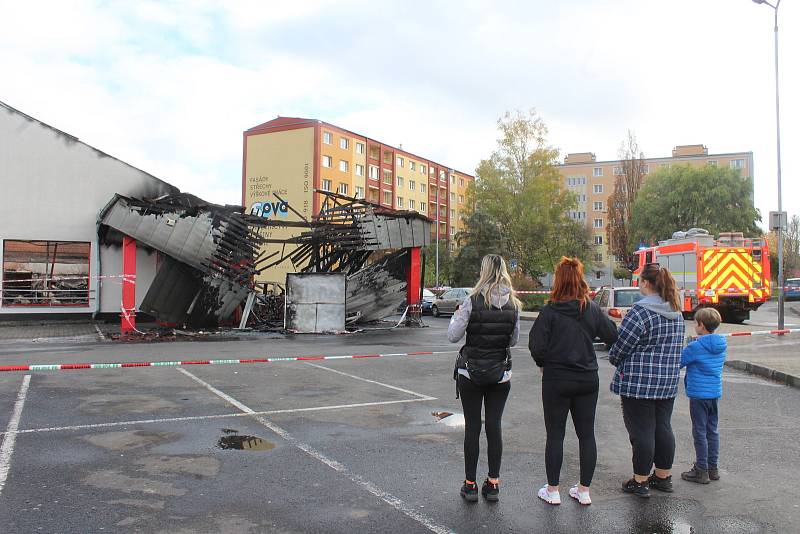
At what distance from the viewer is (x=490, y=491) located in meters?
4.64

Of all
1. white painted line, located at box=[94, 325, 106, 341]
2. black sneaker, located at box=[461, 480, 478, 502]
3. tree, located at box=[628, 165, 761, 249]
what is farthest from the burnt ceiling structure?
tree, located at box=[628, 165, 761, 249]

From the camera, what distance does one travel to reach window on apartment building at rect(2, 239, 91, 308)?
20859mm

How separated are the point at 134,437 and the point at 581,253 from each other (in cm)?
4843

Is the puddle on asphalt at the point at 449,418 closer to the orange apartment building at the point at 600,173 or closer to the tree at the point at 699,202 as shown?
the tree at the point at 699,202

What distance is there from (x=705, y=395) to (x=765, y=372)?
22.3 ft

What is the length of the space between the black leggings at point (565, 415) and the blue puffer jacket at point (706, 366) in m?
1.14

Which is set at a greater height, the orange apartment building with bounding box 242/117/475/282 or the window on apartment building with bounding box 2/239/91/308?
the orange apartment building with bounding box 242/117/475/282

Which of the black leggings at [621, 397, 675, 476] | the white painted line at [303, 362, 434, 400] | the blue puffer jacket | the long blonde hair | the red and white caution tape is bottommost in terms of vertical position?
the white painted line at [303, 362, 434, 400]

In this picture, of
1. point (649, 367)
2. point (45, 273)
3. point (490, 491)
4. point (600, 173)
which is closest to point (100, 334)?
point (45, 273)

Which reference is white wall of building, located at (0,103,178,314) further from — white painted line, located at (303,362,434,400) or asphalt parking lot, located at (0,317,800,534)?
white painted line, located at (303,362,434,400)

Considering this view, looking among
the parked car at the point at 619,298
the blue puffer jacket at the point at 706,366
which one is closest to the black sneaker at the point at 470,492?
the blue puffer jacket at the point at 706,366

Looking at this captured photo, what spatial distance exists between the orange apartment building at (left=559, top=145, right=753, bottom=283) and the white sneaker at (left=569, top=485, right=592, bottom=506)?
302 feet

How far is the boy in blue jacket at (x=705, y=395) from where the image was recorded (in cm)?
516

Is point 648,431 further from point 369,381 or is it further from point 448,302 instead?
point 448,302
